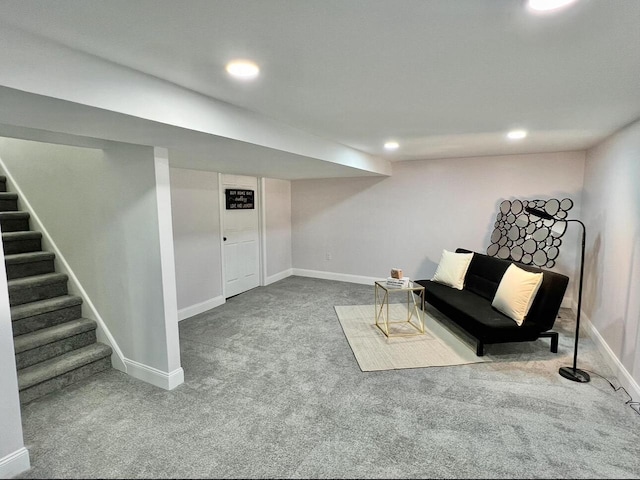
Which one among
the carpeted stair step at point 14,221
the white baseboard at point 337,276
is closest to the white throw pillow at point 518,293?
the white baseboard at point 337,276

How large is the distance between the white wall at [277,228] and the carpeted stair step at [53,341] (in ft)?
9.86

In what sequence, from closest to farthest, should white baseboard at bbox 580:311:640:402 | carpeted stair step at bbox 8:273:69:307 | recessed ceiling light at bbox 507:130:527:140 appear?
white baseboard at bbox 580:311:640:402 → carpeted stair step at bbox 8:273:69:307 → recessed ceiling light at bbox 507:130:527:140

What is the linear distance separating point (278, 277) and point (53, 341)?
3.60 m

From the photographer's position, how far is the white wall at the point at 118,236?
2.44 m

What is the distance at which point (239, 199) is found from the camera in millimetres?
4953

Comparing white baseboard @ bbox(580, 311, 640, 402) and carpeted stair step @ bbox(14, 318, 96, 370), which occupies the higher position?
carpeted stair step @ bbox(14, 318, 96, 370)

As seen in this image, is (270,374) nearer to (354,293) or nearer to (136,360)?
(136,360)

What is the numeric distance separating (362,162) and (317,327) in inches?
85.1

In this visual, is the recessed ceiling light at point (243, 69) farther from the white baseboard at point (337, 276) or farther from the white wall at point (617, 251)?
the white baseboard at point (337, 276)

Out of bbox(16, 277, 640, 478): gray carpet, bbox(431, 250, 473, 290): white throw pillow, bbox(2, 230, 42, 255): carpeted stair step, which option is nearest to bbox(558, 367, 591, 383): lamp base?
bbox(16, 277, 640, 478): gray carpet

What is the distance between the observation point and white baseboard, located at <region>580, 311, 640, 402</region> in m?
2.33

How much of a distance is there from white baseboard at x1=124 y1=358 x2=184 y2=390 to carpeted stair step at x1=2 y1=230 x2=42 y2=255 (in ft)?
5.17

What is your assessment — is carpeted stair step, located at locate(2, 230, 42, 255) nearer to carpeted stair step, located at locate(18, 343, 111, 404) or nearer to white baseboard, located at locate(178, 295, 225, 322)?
carpeted stair step, located at locate(18, 343, 111, 404)

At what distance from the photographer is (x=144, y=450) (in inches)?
73.5
